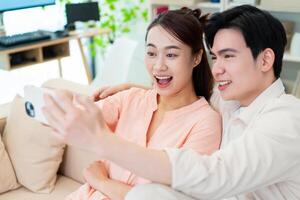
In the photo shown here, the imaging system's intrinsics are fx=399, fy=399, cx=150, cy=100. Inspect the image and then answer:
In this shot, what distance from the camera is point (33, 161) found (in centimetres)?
183

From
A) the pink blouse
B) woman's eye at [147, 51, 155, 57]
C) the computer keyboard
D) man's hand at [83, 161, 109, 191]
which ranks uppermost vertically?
woman's eye at [147, 51, 155, 57]

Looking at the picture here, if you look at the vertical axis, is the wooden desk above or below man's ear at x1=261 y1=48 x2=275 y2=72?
below

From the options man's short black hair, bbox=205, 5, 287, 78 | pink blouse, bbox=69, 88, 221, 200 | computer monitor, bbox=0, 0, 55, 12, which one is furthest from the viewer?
computer monitor, bbox=0, 0, 55, 12

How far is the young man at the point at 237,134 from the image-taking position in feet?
2.83

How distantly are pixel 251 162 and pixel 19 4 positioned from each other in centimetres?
321

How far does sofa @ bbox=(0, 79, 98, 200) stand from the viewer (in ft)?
5.96

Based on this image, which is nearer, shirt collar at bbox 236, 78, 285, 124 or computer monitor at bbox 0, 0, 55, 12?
shirt collar at bbox 236, 78, 285, 124

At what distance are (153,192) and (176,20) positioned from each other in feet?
2.09

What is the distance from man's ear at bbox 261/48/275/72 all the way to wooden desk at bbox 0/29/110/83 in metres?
2.49

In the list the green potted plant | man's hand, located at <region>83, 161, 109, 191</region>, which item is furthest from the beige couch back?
the green potted plant

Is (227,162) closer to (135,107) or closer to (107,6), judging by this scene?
(135,107)

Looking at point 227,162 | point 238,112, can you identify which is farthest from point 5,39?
point 227,162

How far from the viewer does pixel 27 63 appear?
345 cm

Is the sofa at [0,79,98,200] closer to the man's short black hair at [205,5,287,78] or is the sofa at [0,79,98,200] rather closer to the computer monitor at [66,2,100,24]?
the man's short black hair at [205,5,287,78]
